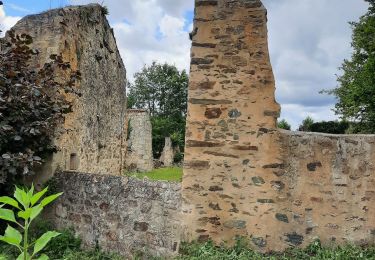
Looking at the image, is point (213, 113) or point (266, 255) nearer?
point (266, 255)

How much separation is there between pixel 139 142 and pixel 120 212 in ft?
61.5

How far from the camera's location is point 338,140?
17.9 ft

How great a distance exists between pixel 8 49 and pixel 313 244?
5.73m

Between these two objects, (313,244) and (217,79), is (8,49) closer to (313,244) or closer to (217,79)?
(217,79)

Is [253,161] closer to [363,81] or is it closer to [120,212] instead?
[120,212]

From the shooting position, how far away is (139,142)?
25.0 meters

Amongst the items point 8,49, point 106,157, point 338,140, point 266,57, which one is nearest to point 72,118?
point 8,49

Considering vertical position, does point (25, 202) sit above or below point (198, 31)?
below

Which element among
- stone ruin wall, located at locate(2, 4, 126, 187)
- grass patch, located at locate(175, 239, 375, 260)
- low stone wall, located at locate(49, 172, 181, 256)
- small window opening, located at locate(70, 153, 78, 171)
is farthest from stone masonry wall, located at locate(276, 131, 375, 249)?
small window opening, located at locate(70, 153, 78, 171)

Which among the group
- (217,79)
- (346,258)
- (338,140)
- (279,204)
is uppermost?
(217,79)

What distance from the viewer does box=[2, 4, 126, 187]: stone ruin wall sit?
7.94 metres

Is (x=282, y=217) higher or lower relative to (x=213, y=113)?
lower

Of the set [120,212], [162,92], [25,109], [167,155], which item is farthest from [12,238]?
[162,92]

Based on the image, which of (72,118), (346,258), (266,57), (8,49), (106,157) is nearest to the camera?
(346,258)
